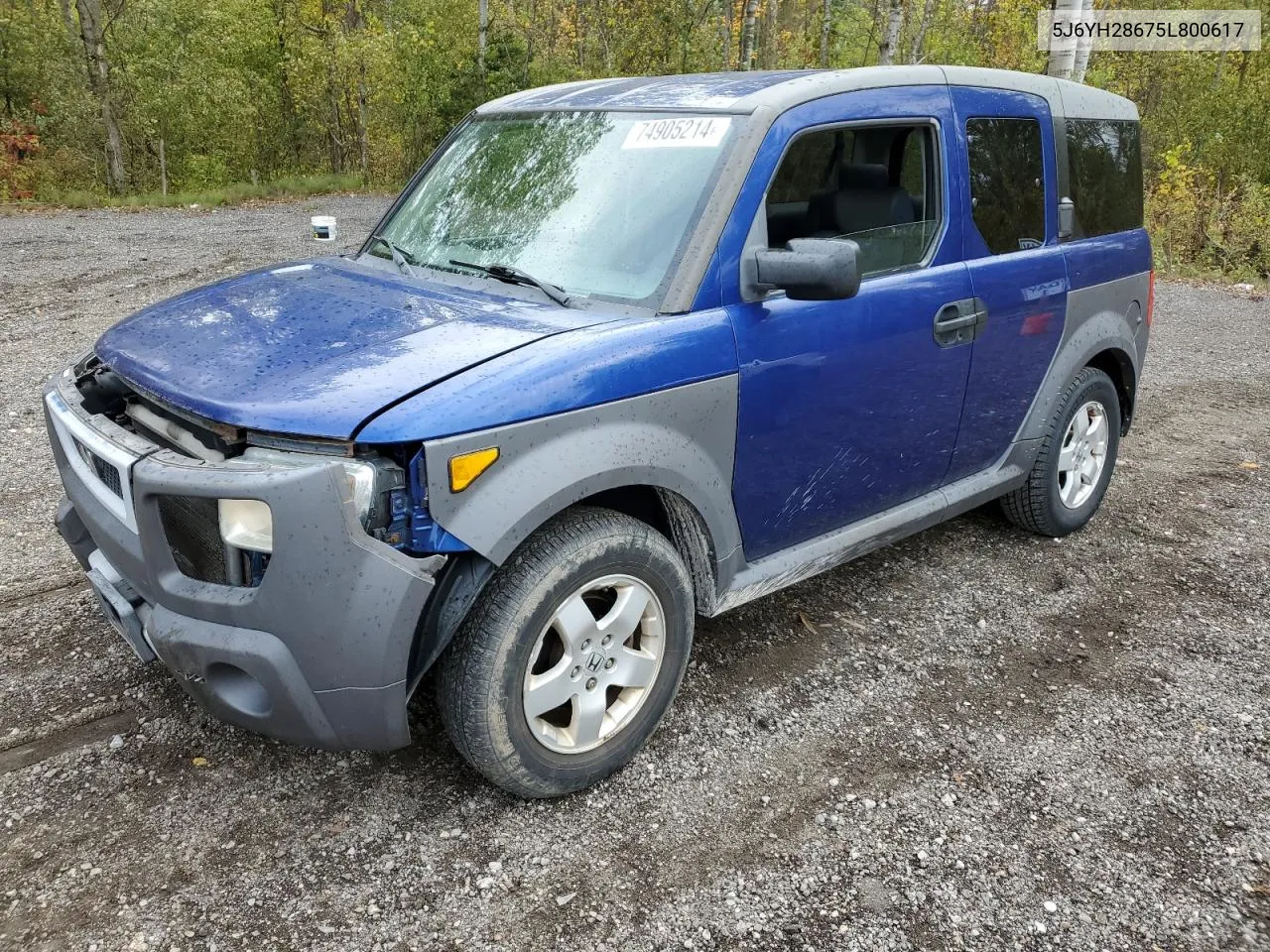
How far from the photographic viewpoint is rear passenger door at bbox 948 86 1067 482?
363 cm

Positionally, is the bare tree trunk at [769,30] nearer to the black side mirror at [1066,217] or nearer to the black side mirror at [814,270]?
the black side mirror at [1066,217]

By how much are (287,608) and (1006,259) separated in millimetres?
2946

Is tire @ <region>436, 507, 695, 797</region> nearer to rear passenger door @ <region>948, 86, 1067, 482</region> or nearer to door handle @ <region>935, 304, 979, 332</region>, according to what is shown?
door handle @ <region>935, 304, 979, 332</region>

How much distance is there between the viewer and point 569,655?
262 centimetres

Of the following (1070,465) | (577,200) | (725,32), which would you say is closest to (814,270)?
(577,200)

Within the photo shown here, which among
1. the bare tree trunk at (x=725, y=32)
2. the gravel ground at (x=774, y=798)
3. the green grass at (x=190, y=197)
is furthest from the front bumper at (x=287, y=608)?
the bare tree trunk at (x=725, y=32)

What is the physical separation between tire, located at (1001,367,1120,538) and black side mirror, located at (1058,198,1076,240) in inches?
25.2

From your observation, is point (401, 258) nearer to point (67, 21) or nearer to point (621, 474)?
point (621, 474)

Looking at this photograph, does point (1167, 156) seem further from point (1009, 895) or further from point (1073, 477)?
point (1009, 895)

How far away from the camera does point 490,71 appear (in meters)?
20.1

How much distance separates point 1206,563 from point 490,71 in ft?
62.1

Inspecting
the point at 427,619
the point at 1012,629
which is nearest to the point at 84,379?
the point at 427,619

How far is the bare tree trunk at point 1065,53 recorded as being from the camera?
11.5m

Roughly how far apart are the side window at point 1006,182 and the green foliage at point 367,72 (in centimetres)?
1677
